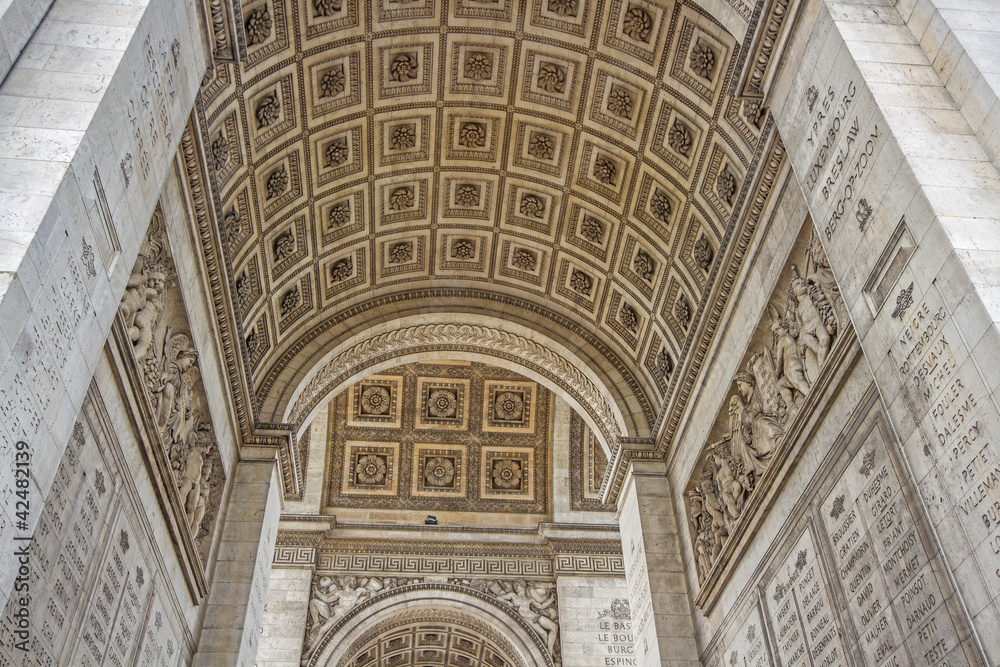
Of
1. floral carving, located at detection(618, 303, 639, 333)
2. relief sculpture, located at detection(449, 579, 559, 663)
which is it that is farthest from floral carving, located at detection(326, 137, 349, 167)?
relief sculpture, located at detection(449, 579, 559, 663)

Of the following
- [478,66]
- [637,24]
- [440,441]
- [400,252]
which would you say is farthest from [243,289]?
[440,441]

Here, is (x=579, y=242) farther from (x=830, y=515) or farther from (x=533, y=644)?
(x=533, y=644)

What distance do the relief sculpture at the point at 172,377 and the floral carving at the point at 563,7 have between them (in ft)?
23.5

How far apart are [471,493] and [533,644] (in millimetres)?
4710

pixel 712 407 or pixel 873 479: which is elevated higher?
pixel 712 407

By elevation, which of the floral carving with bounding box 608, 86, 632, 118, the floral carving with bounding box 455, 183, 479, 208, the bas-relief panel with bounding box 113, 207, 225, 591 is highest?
the floral carving with bounding box 455, 183, 479, 208

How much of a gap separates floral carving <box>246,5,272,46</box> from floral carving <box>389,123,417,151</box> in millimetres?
3398

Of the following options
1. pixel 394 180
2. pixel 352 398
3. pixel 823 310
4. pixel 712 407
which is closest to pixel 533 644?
pixel 352 398

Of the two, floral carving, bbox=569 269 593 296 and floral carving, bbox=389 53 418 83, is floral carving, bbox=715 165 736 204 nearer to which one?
floral carving, bbox=569 269 593 296

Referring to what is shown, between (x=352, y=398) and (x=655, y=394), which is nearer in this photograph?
(x=655, y=394)

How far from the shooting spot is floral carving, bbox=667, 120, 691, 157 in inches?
521

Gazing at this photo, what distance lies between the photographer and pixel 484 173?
52.3ft

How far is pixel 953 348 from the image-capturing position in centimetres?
643

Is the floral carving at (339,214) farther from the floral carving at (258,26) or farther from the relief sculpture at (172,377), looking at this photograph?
the relief sculpture at (172,377)
